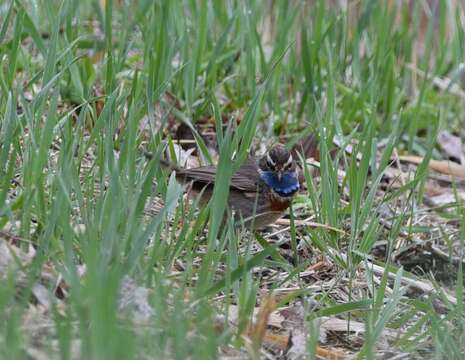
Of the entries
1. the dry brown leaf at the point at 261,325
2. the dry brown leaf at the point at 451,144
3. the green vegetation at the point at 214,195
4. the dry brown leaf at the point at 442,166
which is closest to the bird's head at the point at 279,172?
the green vegetation at the point at 214,195

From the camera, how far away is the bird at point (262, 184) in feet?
17.2

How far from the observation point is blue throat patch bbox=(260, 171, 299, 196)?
5.49m

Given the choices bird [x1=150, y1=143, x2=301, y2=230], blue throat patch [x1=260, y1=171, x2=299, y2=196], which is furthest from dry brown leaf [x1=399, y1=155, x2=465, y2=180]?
blue throat patch [x1=260, y1=171, x2=299, y2=196]

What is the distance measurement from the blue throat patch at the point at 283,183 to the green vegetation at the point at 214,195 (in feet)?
0.51

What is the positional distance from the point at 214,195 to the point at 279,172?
62.2 inches

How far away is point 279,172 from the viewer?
5.48 metres

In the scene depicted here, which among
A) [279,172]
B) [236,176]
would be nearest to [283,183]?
[279,172]

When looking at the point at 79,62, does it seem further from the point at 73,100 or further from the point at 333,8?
the point at 333,8

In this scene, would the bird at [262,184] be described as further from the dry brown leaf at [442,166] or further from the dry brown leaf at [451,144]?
the dry brown leaf at [451,144]

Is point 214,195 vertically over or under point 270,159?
over

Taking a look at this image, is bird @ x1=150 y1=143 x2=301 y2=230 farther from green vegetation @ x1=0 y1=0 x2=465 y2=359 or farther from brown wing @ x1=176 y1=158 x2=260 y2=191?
green vegetation @ x1=0 y1=0 x2=465 y2=359

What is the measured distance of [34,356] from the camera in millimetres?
2904

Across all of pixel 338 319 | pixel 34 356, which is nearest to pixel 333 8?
pixel 338 319

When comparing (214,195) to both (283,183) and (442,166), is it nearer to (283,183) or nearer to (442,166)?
(283,183)
